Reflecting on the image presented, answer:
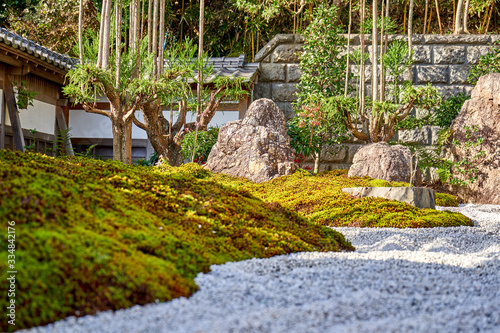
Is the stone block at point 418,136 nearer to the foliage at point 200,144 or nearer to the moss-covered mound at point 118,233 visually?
the foliage at point 200,144

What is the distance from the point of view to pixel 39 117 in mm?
7539

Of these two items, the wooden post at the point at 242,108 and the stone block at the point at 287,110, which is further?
the stone block at the point at 287,110

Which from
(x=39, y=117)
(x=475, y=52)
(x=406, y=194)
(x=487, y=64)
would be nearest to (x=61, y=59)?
(x=39, y=117)

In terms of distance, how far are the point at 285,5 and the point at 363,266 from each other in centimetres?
844

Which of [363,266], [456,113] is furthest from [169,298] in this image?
[456,113]

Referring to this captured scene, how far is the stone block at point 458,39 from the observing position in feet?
31.2

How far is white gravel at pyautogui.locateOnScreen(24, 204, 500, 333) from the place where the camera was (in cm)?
149

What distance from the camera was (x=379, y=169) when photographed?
695cm

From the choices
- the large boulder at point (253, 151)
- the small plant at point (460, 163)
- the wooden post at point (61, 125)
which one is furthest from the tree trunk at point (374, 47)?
the wooden post at point (61, 125)

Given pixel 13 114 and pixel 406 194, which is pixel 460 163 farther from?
pixel 13 114

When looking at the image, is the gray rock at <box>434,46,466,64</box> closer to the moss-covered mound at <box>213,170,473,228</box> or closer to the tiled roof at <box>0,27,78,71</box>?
the moss-covered mound at <box>213,170,473,228</box>

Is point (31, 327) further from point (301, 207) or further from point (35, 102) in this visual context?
point (35, 102)

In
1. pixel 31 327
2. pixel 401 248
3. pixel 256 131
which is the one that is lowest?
pixel 401 248

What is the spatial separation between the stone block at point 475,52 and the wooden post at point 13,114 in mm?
8422
